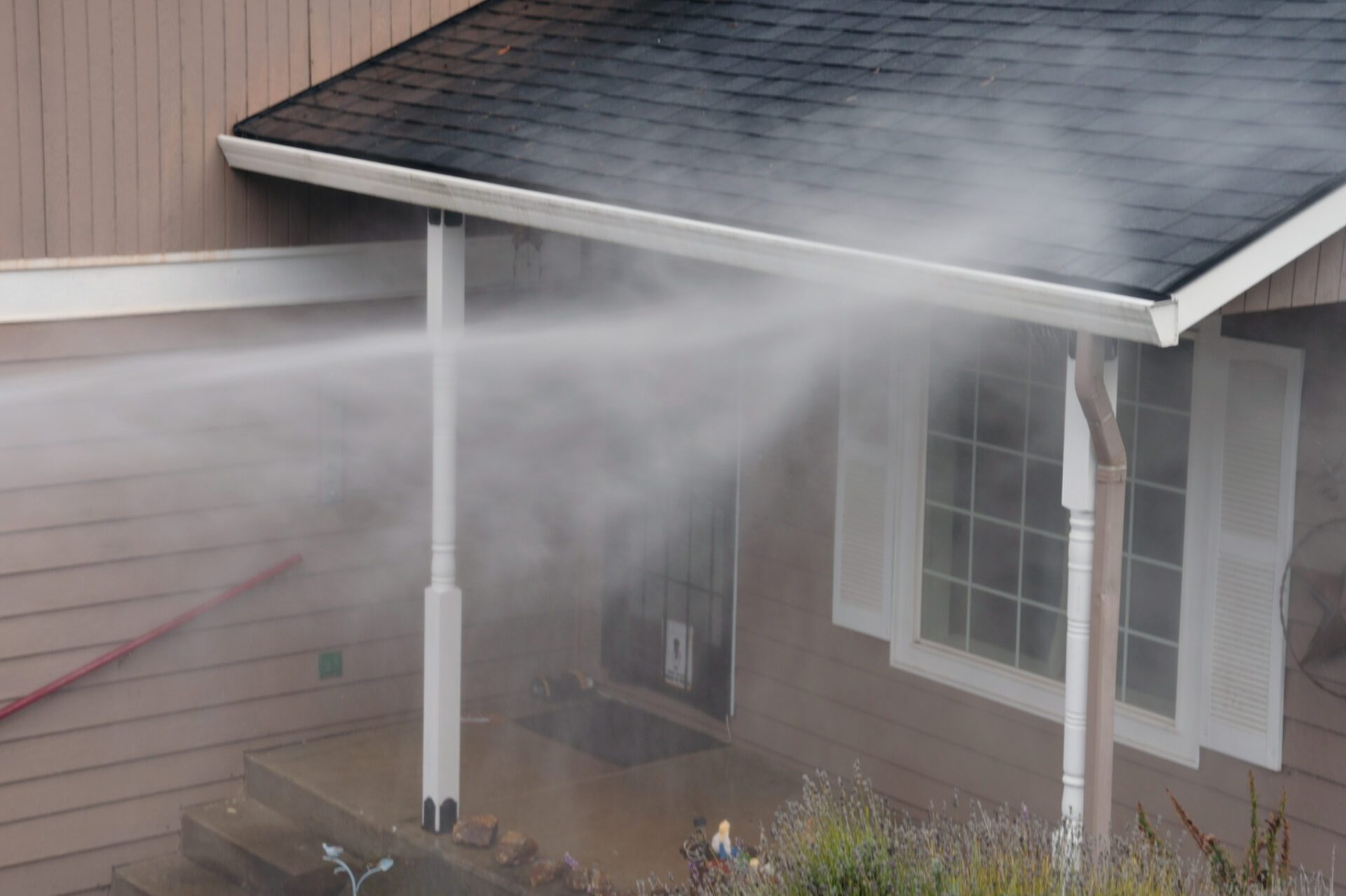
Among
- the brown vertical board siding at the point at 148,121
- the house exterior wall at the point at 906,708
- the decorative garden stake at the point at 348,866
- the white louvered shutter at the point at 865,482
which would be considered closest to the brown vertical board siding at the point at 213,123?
the brown vertical board siding at the point at 148,121

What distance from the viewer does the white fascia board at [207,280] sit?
784cm

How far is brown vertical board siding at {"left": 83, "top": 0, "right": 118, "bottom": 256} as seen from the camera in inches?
311

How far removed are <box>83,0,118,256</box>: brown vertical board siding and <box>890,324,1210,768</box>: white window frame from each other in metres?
3.82

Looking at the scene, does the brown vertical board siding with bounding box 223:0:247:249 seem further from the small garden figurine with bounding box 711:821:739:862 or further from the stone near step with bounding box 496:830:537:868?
the small garden figurine with bounding box 711:821:739:862

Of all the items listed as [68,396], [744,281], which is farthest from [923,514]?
[68,396]

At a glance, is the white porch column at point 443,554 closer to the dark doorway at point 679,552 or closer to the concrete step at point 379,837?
the concrete step at point 379,837

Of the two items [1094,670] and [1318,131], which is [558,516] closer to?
[1094,670]

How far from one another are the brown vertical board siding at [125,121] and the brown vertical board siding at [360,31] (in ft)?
3.88

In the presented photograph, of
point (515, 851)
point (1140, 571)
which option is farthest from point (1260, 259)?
point (515, 851)

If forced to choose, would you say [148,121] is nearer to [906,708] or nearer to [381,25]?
[381,25]

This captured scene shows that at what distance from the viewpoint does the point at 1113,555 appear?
5449 mm

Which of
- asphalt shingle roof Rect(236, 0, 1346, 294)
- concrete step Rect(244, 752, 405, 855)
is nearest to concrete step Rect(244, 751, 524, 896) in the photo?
concrete step Rect(244, 752, 405, 855)

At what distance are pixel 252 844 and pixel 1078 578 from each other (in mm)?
4577

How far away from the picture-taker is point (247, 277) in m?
8.52
